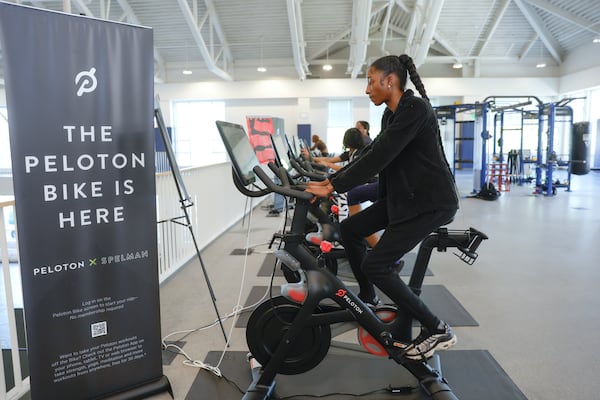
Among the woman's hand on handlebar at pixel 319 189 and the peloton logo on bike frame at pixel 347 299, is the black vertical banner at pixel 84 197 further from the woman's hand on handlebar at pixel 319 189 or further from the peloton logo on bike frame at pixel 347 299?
the peloton logo on bike frame at pixel 347 299

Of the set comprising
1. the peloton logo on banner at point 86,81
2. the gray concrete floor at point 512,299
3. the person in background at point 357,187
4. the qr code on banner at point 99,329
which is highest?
the peloton logo on banner at point 86,81

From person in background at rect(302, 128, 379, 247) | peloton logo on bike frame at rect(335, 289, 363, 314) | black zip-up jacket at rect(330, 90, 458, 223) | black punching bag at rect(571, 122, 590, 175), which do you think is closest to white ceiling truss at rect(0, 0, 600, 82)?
black punching bag at rect(571, 122, 590, 175)

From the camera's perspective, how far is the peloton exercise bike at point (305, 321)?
1983 mm

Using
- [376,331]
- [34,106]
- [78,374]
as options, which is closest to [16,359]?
[78,374]

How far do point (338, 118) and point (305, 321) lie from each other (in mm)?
15764

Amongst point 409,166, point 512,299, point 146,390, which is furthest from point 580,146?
point 146,390

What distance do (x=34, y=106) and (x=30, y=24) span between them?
347 mm

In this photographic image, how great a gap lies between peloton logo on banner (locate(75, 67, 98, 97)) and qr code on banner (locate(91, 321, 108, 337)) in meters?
1.12

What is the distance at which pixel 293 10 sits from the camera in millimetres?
10758

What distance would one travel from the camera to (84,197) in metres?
2.00

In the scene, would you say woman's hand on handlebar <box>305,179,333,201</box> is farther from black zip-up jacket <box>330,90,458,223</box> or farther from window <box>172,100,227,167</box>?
window <box>172,100,227,167</box>

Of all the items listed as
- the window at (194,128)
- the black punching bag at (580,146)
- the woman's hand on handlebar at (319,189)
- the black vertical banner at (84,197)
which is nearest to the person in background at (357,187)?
the woman's hand on handlebar at (319,189)

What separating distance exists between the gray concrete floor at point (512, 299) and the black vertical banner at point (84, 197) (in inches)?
17.4

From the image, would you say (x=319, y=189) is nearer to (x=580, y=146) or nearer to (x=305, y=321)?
(x=305, y=321)
